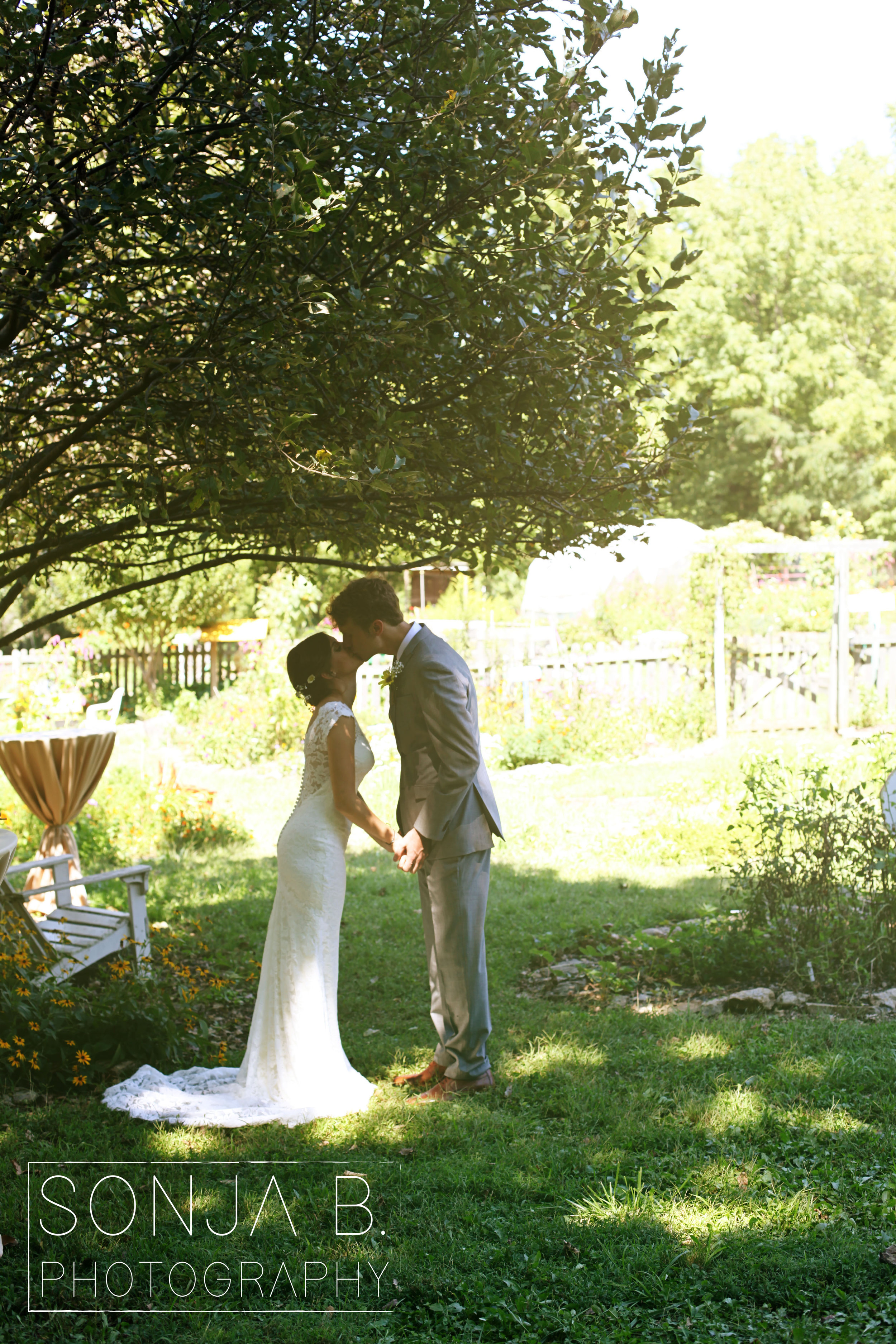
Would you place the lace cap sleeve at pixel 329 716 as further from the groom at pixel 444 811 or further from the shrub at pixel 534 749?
the shrub at pixel 534 749

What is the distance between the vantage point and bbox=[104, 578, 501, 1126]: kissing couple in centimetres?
432

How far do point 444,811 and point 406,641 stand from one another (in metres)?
0.71

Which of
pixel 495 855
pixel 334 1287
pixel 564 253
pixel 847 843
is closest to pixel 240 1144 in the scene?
pixel 334 1287

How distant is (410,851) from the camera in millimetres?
4289

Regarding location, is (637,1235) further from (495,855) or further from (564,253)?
(495,855)

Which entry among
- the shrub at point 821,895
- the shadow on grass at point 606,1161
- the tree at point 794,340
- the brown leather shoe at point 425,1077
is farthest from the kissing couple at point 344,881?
the tree at point 794,340

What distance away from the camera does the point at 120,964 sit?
4.87 m

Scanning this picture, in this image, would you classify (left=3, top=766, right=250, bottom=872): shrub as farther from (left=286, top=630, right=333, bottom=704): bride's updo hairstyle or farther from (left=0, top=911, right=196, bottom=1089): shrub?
(left=286, top=630, right=333, bottom=704): bride's updo hairstyle

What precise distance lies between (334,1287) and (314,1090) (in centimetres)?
135

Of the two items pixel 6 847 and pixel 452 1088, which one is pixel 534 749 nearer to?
pixel 452 1088

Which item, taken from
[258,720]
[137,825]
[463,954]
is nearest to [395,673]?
[463,954]

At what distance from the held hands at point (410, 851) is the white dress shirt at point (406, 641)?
699mm

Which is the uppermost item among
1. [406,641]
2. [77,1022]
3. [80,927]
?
[406,641]

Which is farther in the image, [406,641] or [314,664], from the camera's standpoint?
[314,664]
